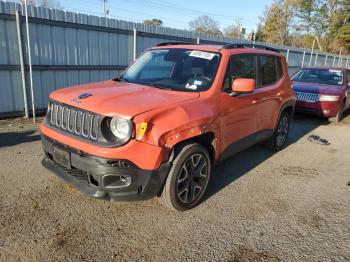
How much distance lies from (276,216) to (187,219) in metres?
1.10

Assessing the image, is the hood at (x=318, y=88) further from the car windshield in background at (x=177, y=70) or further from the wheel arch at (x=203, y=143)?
the wheel arch at (x=203, y=143)

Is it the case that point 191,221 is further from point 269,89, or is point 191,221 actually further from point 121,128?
point 269,89

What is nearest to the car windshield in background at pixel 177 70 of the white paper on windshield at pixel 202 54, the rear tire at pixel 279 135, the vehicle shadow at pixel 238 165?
the white paper on windshield at pixel 202 54

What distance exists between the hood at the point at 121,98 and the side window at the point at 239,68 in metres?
0.62

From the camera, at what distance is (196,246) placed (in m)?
3.07

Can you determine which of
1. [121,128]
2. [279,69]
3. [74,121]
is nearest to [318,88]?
[279,69]

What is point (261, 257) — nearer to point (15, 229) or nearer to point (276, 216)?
point (276, 216)

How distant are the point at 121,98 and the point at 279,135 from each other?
3941 mm

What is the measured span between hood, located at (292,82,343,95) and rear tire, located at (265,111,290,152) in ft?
10.7

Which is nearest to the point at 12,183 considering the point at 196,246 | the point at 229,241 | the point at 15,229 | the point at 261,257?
the point at 15,229

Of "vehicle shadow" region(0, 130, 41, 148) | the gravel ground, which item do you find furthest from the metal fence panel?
the gravel ground

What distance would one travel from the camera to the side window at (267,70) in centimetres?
505

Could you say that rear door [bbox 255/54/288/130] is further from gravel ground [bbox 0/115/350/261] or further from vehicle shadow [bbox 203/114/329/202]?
gravel ground [bbox 0/115/350/261]

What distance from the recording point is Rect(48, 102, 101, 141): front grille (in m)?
3.12
